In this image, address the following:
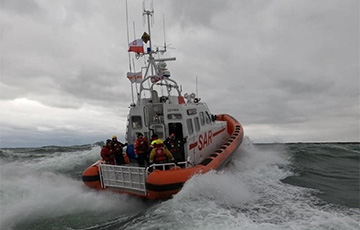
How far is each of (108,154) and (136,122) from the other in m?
1.07

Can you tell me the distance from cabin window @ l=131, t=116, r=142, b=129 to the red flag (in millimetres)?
1767

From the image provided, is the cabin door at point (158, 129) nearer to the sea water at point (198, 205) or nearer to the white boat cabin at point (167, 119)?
the white boat cabin at point (167, 119)

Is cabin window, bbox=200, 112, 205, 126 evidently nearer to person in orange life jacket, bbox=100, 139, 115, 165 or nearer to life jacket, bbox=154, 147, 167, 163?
life jacket, bbox=154, 147, 167, 163

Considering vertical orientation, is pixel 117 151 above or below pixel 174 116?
below

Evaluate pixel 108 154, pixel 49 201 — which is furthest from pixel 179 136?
pixel 49 201

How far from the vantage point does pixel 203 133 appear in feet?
23.9

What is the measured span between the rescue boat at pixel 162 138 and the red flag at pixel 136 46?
5 centimetres

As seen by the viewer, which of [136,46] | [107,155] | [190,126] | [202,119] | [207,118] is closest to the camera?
[107,155]

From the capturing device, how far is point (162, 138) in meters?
6.66

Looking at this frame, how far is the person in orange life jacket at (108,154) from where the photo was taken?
620 centimetres

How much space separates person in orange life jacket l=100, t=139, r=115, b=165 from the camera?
Answer: 620 cm

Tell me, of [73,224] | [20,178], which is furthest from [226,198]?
[20,178]

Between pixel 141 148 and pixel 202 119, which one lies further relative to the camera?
pixel 202 119

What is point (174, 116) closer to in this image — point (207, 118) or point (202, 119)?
point (202, 119)
